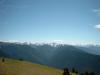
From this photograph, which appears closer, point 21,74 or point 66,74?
point 21,74

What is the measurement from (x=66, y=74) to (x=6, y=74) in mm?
30522

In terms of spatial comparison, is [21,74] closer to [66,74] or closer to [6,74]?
[6,74]

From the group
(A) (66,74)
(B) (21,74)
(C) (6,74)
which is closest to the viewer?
(C) (6,74)

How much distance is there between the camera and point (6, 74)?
4831 centimetres

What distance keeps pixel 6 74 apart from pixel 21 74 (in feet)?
18.1

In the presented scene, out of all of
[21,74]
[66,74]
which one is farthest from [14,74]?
[66,74]

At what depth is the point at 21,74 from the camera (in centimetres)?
5266

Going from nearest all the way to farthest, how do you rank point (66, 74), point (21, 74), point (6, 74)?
point (6, 74)
point (21, 74)
point (66, 74)

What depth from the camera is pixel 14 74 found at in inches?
2005

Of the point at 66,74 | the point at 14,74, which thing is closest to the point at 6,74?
the point at 14,74

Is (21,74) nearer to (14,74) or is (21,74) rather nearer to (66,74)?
(14,74)

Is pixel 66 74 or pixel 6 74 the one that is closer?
pixel 6 74

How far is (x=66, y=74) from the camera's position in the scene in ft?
237
